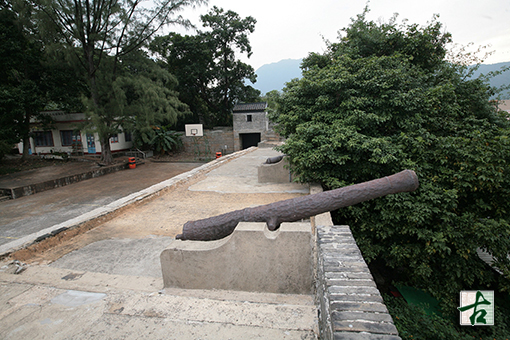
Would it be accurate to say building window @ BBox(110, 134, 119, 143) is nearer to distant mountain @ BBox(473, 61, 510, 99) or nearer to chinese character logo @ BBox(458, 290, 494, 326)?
distant mountain @ BBox(473, 61, 510, 99)

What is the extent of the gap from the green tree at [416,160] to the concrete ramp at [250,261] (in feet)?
8.16

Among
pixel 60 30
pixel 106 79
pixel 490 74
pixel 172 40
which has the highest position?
pixel 172 40

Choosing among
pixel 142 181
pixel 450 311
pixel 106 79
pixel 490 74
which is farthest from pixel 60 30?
pixel 450 311

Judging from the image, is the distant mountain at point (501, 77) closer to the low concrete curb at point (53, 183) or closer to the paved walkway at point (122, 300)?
the paved walkway at point (122, 300)

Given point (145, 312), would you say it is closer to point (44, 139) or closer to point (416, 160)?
point (416, 160)

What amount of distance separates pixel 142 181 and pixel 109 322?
12651 millimetres

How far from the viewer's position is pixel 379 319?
1632 millimetres

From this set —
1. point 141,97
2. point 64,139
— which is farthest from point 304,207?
point 64,139

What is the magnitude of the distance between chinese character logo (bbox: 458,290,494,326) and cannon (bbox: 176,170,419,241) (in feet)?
11.6

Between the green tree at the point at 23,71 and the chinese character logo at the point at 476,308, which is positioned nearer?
the chinese character logo at the point at 476,308

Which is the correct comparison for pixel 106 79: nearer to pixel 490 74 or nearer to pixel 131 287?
pixel 131 287

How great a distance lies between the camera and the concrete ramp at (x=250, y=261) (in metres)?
2.78

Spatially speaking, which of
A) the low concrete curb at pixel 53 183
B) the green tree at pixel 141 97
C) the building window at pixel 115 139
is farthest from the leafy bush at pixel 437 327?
the building window at pixel 115 139

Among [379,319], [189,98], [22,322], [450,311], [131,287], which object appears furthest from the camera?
[189,98]
